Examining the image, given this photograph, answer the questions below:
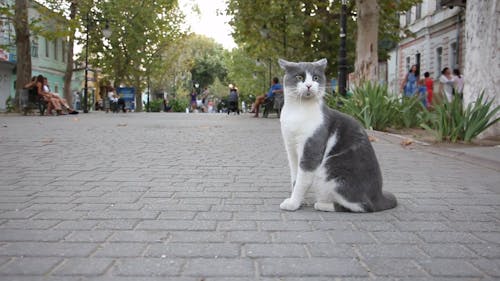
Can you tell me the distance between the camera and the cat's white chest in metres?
3.73

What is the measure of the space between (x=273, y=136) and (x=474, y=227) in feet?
26.9

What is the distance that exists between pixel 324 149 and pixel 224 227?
1.01 meters

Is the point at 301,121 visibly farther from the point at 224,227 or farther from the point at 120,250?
the point at 120,250

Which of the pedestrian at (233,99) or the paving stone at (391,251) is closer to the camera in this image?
the paving stone at (391,251)

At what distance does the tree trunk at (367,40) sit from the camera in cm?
1606

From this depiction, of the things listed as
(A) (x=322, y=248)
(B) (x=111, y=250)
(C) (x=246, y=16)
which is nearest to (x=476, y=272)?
(A) (x=322, y=248)

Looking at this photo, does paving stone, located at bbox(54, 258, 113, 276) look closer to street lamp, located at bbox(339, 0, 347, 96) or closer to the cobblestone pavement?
the cobblestone pavement

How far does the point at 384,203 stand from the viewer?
3.99m

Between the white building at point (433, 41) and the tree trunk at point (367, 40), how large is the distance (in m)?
10.1

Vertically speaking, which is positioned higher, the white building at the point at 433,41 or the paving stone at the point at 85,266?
the white building at the point at 433,41

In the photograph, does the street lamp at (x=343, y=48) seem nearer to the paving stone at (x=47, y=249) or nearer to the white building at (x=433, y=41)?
the white building at (x=433, y=41)

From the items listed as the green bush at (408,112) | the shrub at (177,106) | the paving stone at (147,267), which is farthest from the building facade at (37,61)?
the paving stone at (147,267)

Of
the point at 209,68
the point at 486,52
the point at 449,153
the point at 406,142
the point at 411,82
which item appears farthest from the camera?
the point at 209,68

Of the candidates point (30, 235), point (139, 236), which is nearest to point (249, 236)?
point (139, 236)
